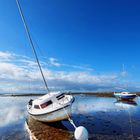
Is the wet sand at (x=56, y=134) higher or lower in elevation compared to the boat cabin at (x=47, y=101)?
lower

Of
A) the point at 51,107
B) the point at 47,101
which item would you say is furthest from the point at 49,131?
the point at 47,101

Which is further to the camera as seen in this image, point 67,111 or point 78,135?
point 67,111

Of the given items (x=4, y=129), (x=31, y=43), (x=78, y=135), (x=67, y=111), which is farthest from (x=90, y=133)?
(x=31, y=43)

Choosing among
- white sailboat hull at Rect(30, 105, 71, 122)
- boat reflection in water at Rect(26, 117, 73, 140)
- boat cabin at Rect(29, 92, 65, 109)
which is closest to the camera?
boat reflection in water at Rect(26, 117, 73, 140)

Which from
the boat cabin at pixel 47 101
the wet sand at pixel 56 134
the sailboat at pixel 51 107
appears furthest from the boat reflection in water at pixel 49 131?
the boat cabin at pixel 47 101

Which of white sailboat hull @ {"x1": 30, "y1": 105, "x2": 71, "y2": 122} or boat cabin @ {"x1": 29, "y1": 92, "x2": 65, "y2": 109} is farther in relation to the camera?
boat cabin @ {"x1": 29, "y1": 92, "x2": 65, "y2": 109}

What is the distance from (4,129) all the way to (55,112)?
6.53 meters

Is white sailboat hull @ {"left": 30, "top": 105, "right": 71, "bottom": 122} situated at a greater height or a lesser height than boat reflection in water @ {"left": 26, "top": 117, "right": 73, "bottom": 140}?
greater

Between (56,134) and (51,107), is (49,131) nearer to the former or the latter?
(56,134)

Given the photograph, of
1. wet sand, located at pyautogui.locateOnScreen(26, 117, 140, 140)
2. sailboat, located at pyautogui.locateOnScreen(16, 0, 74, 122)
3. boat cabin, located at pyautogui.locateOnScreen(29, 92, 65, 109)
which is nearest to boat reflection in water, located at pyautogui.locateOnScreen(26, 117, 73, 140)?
wet sand, located at pyautogui.locateOnScreen(26, 117, 140, 140)

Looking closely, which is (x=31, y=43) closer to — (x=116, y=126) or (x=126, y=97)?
(x=116, y=126)

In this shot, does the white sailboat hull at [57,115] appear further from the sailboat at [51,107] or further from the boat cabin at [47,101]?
the boat cabin at [47,101]

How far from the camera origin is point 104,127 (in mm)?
19312

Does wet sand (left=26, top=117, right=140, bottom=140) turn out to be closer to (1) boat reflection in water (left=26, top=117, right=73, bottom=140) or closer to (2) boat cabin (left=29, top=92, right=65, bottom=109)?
(1) boat reflection in water (left=26, top=117, right=73, bottom=140)
